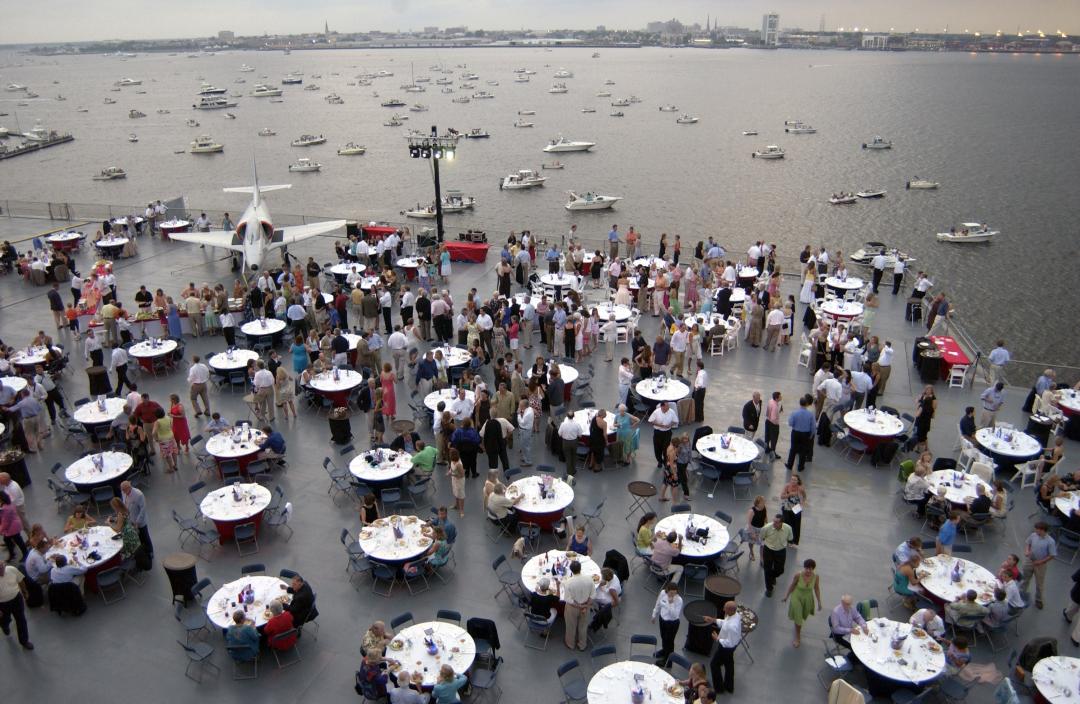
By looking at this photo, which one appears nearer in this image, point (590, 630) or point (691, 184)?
point (590, 630)

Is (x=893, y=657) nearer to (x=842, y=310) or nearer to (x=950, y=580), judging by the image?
(x=950, y=580)

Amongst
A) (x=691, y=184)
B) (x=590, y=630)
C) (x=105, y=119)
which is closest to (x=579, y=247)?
(x=590, y=630)

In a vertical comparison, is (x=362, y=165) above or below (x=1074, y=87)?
below

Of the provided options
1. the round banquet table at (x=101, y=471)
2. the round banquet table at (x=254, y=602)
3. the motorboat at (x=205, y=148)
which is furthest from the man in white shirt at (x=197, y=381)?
the motorboat at (x=205, y=148)

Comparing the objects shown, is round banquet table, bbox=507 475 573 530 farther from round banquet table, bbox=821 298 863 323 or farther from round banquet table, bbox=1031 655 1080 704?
round banquet table, bbox=821 298 863 323

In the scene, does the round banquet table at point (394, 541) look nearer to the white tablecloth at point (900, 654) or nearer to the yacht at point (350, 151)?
the white tablecloth at point (900, 654)

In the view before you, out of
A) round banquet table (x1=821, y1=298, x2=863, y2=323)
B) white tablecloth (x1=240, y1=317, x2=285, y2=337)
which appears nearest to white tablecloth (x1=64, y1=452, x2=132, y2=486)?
white tablecloth (x1=240, y1=317, x2=285, y2=337)

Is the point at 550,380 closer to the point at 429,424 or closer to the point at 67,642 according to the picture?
the point at 429,424
